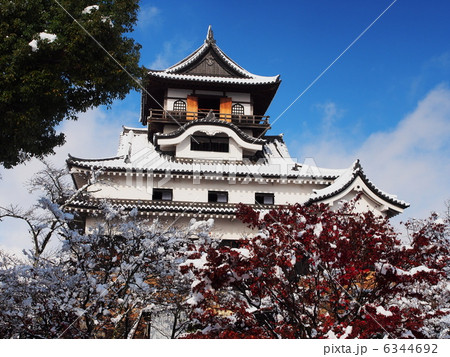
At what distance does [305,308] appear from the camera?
695cm

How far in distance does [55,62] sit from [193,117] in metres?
16.6

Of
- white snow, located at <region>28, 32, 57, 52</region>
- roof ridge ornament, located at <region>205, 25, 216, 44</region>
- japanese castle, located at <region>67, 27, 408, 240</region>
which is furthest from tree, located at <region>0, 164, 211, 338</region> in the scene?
roof ridge ornament, located at <region>205, 25, 216, 44</region>

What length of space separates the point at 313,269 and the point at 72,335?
5659mm

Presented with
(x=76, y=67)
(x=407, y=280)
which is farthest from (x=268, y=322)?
(x=76, y=67)

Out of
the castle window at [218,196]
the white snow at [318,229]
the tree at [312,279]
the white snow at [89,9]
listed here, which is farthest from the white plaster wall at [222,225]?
the tree at [312,279]

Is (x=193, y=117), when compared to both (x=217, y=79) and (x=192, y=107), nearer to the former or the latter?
(x=192, y=107)

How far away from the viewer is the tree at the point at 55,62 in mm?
8086

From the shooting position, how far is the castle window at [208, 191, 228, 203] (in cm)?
2161

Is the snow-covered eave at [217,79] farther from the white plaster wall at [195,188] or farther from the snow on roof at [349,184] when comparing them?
the snow on roof at [349,184]

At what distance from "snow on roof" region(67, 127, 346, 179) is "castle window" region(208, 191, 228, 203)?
1.35 metres

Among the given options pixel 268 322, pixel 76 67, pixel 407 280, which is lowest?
pixel 268 322

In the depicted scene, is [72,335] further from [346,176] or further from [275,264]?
[346,176]

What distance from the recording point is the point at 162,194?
69.6 feet

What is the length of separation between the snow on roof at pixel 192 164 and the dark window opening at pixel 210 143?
1081mm
